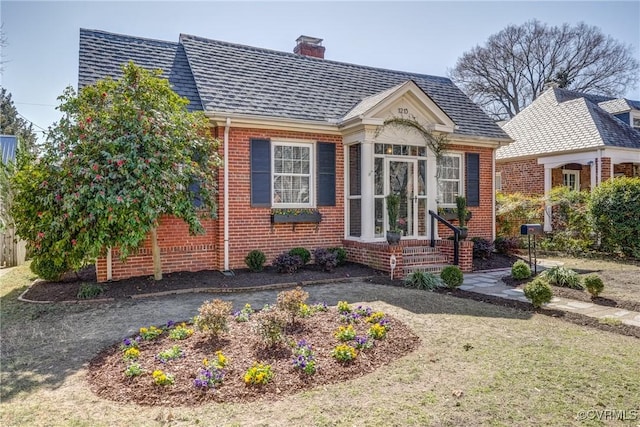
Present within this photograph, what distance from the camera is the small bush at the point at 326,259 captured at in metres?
9.50

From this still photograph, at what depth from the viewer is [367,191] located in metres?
9.98

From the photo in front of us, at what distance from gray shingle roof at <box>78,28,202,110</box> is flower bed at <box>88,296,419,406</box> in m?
6.27

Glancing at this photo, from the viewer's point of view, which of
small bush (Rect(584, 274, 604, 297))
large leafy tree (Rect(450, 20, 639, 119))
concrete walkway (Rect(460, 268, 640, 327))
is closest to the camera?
concrete walkway (Rect(460, 268, 640, 327))

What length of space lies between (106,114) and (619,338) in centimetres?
842

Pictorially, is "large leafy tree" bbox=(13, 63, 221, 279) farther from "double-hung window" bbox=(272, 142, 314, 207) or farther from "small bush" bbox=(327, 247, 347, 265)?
"small bush" bbox=(327, 247, 347, 265)

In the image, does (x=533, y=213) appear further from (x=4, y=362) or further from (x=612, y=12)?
(x=4, y=362)

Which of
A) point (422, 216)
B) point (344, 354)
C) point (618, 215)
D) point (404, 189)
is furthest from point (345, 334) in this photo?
point (618, 215)

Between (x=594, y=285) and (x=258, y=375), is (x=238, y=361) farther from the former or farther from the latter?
(x=594, y=285)

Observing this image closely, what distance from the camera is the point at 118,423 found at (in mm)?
3045

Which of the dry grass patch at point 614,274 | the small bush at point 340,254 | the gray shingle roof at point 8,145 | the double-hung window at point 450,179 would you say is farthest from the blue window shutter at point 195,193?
the gray shingle roof at point 8,145

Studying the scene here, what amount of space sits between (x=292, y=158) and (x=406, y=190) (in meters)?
3.09

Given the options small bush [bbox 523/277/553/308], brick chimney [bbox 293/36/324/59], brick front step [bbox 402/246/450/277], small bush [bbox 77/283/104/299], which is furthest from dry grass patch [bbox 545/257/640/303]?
brick chimney [bbox 293/36/324/59]

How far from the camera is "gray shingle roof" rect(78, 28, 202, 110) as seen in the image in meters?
9.47

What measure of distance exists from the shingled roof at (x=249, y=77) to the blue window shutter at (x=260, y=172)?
27.9 inches
